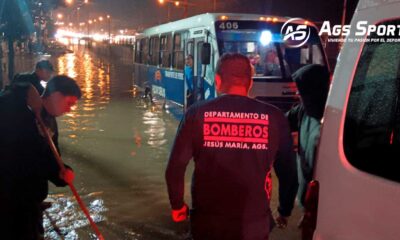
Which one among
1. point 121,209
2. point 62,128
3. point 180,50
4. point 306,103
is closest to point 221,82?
point 306,103

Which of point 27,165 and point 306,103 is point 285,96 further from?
point 27,165

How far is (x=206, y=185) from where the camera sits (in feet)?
8.36

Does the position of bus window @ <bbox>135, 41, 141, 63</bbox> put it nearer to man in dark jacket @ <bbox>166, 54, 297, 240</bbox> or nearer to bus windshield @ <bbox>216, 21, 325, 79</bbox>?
bus windshield @ <bbox>216, 21, 325, 79</bbox>

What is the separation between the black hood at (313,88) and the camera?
3.69 meters

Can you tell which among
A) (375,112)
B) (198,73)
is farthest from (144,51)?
(375,112)

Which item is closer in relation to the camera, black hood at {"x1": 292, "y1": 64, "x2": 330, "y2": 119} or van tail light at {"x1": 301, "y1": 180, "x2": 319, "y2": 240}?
van tail light at {"x1": 301, "y1": 180, "x2": 319, "y2": 240}

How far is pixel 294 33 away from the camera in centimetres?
1020

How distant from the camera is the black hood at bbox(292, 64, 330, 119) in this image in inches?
145

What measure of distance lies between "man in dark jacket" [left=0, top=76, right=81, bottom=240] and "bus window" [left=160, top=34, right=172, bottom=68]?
11.2 metres

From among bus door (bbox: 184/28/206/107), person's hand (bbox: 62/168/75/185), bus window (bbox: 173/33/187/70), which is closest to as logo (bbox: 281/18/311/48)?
bus door (bbox: 184/28/206/107)

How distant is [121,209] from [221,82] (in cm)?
390

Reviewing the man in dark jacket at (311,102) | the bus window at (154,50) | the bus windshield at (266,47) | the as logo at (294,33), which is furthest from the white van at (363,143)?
the bus window at (154,50)

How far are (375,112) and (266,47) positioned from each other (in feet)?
26.2

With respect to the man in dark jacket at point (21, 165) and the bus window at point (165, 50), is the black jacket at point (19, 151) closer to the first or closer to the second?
the man in dark jacket at point (21, 165)
